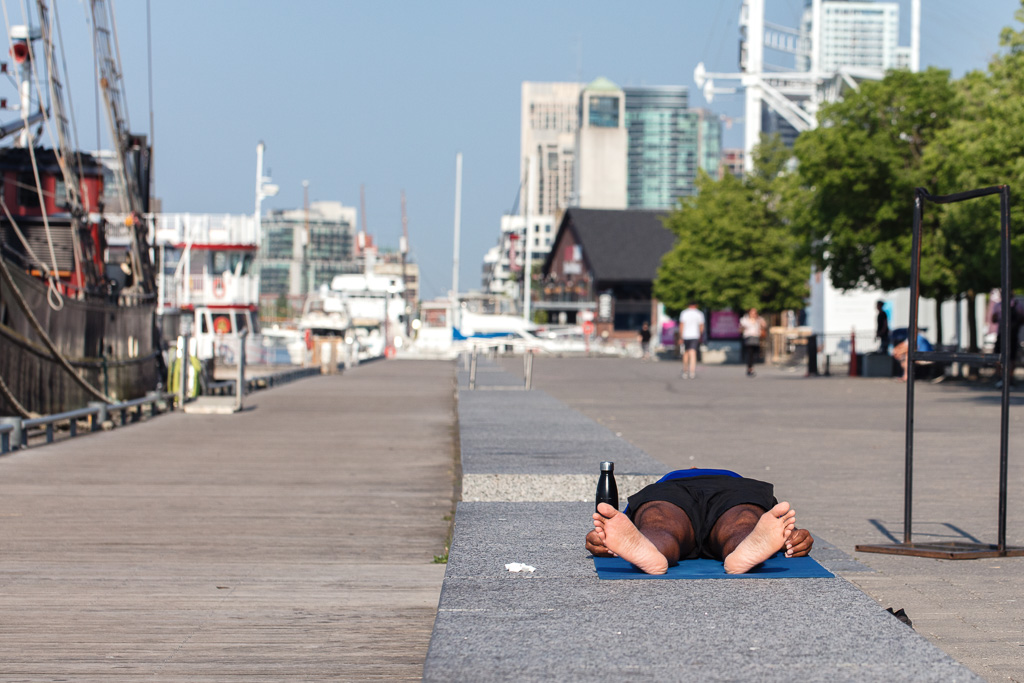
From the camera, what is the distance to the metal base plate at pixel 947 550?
6.88 m

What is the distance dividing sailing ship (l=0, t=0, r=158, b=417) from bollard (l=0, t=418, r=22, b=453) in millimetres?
1992

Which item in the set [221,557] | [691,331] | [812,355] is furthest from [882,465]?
[812,355]

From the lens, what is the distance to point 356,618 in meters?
5.61

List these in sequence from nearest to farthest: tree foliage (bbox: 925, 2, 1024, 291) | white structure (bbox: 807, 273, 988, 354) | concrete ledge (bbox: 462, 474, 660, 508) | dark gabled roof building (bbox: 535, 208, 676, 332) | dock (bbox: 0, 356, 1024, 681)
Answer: dock (bbox: 0, 356, 1024, 681), concrete ledge (bbox: 462, 474, 660, 508), tree foliage (bbox: 925, 2, 1024, 291), white structure (bbox: 807, 273, 988, 354), dark gabled roof building (bbox: 535, 208, 676, 332)

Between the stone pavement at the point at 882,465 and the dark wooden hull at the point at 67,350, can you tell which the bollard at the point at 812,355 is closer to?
the stone pavement at the point at 882,465

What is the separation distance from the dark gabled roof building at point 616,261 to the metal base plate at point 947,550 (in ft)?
312

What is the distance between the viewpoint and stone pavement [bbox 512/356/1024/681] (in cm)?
577

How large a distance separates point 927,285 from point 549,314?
94.1 m

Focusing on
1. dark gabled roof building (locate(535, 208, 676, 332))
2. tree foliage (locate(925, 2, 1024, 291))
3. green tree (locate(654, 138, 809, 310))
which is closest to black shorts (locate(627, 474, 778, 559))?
tree foliage (locate(925, 2, 1024, 291))

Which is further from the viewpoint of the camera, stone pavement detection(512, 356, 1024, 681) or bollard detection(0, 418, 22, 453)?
bollard detection(0, 418, 22, 453)

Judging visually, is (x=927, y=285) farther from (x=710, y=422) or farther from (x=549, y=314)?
(x=549, y=314)

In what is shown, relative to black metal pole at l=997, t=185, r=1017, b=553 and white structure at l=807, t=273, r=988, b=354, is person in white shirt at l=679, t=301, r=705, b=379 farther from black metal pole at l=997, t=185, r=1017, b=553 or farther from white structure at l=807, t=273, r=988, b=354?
black metal pole at l=997, t=185, r=1017, b=553

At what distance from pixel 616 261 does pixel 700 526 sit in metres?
101

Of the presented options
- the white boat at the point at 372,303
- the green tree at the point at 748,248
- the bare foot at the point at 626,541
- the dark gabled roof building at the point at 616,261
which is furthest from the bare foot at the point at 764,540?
the dark gabled roof building at the point at 616,261
